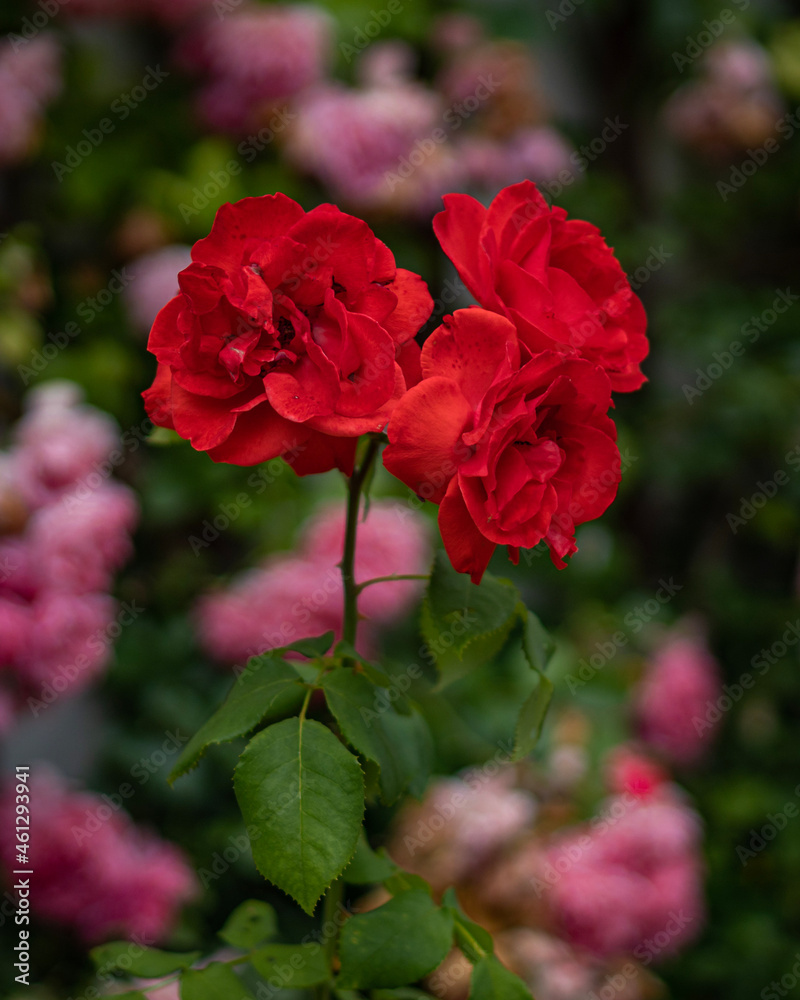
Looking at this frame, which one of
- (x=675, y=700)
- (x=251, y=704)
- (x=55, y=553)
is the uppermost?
(x=251, y=704)

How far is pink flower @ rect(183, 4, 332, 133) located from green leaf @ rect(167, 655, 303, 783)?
3.99ft

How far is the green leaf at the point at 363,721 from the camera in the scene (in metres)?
0.43

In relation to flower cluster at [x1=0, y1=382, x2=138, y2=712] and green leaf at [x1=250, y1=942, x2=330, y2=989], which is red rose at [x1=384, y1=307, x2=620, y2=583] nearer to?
green leaf at [x1=250, y1=942, x2=330, y2=989]

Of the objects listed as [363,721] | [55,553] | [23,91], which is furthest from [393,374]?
[23,91]

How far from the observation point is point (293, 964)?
508 millimetres

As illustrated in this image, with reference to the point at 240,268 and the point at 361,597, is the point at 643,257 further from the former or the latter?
the point at 240,268

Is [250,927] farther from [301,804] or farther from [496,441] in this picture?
[496,441]

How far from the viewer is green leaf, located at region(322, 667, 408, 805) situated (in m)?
0.43

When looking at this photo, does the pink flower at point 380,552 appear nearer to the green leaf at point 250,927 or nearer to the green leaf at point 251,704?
the green leaf at point 250,927

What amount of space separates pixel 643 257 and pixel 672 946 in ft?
4.89

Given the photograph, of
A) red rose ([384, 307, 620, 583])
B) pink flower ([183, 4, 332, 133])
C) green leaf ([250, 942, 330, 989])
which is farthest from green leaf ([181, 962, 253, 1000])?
pink flower ([183, 4, 332, 133])

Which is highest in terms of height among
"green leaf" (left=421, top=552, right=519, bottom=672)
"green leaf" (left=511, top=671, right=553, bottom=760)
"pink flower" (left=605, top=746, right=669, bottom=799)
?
"green leaf" (left=421, top=552, right=519, bottom=672)

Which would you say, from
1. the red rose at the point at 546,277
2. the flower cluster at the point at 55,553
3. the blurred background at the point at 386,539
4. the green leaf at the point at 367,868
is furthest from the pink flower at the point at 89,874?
the red rose at the point at 546,277

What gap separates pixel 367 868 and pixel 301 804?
6.0 inches
